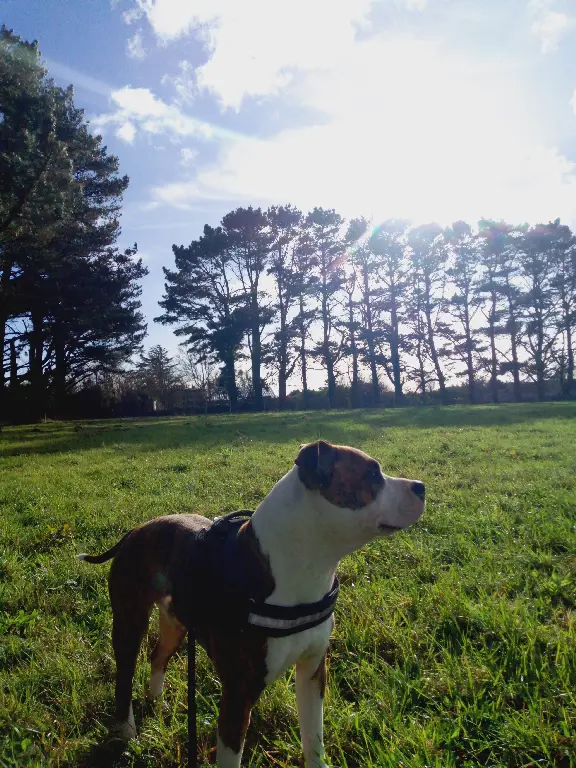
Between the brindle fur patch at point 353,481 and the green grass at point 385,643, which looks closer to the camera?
the brindle fur patch at point 353,481

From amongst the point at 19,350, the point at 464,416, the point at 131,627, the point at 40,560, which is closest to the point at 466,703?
the point at 131,627

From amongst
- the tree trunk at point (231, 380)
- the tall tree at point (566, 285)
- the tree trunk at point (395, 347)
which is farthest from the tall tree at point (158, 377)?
the tall tree at point (566, 285)

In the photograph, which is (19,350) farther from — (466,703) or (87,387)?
(466,703)

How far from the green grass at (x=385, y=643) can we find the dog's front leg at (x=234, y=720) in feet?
1.11

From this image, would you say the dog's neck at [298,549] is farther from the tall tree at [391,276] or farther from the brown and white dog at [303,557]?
the tall tree at [391,276]

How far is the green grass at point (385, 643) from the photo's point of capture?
7.88 ft

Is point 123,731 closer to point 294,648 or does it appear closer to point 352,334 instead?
point 294,648

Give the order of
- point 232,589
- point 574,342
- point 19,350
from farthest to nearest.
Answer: point 574,342 → point 19,350 → point 232,589

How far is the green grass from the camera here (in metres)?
2.40

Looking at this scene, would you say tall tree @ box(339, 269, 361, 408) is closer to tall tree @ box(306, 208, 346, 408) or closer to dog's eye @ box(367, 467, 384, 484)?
tall tree @ box(306, 208, 346, 408)

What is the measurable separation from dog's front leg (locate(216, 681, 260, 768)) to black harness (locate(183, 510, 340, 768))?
18 cm

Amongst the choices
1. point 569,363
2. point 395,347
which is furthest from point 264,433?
point 569,363

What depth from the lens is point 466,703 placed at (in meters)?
2.55

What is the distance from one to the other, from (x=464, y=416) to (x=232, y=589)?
65.1 feet
